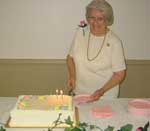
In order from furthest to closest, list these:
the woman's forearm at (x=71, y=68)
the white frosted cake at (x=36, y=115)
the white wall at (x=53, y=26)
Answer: the white wall at (x=53, y=26), the woman's forearm at (x=71, y=68), the white frosted cake at (x=36, y=115)

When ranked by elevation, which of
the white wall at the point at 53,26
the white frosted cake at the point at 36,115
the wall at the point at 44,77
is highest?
the white wall at the point at 53,26

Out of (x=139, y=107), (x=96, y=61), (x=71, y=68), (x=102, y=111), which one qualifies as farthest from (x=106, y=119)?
(x=71, y=68)

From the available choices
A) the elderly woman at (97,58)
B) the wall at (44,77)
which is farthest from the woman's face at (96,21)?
the wall at (44,77)

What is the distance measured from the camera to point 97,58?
282 cm

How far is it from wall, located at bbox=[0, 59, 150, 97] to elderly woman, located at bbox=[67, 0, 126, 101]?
28.5 inches

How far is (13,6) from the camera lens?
345cm

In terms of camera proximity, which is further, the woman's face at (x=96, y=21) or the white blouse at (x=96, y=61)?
the white blouse at (x=96, y=61)

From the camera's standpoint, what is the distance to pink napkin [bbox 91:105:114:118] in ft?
7.06

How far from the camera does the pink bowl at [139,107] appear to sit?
219 cm

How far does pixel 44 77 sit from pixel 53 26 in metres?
0.61

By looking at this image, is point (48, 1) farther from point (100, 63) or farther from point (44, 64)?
point (100, 63)

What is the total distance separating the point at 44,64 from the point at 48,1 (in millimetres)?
717

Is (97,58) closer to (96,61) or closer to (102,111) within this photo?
(96,61)

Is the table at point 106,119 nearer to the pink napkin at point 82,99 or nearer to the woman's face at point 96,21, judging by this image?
the pink napkin at point 82,99
